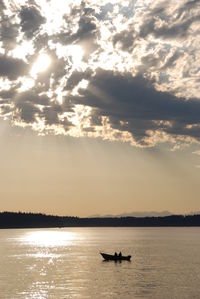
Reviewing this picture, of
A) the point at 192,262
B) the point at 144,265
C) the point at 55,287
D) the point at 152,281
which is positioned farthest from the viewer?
the point at 192,262

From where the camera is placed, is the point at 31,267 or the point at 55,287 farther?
the point at 31,267

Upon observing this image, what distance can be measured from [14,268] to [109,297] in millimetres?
56406

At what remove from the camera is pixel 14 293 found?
297ft

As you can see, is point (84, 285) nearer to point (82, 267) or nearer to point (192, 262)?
point (82, 267)

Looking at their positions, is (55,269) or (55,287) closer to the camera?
(55,287)

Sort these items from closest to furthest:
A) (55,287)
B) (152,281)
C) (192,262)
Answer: (55,287) < (152,281) < (192,262)

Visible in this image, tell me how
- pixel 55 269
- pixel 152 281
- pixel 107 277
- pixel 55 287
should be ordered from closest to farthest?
1. pixel 55 287
2. pixel 152 281
3. pixel 107 277
4. pixel 55 269

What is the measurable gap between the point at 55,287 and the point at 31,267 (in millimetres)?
44084

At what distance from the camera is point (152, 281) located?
4215 inches

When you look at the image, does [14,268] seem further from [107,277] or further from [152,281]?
[152,281]

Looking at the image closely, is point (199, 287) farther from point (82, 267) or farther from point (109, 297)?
point (82, 267)

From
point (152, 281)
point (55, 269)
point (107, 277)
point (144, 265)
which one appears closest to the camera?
point (152, 281)

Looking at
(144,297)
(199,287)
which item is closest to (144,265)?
(199,287)

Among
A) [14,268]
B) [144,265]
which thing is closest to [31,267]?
[14,268]
